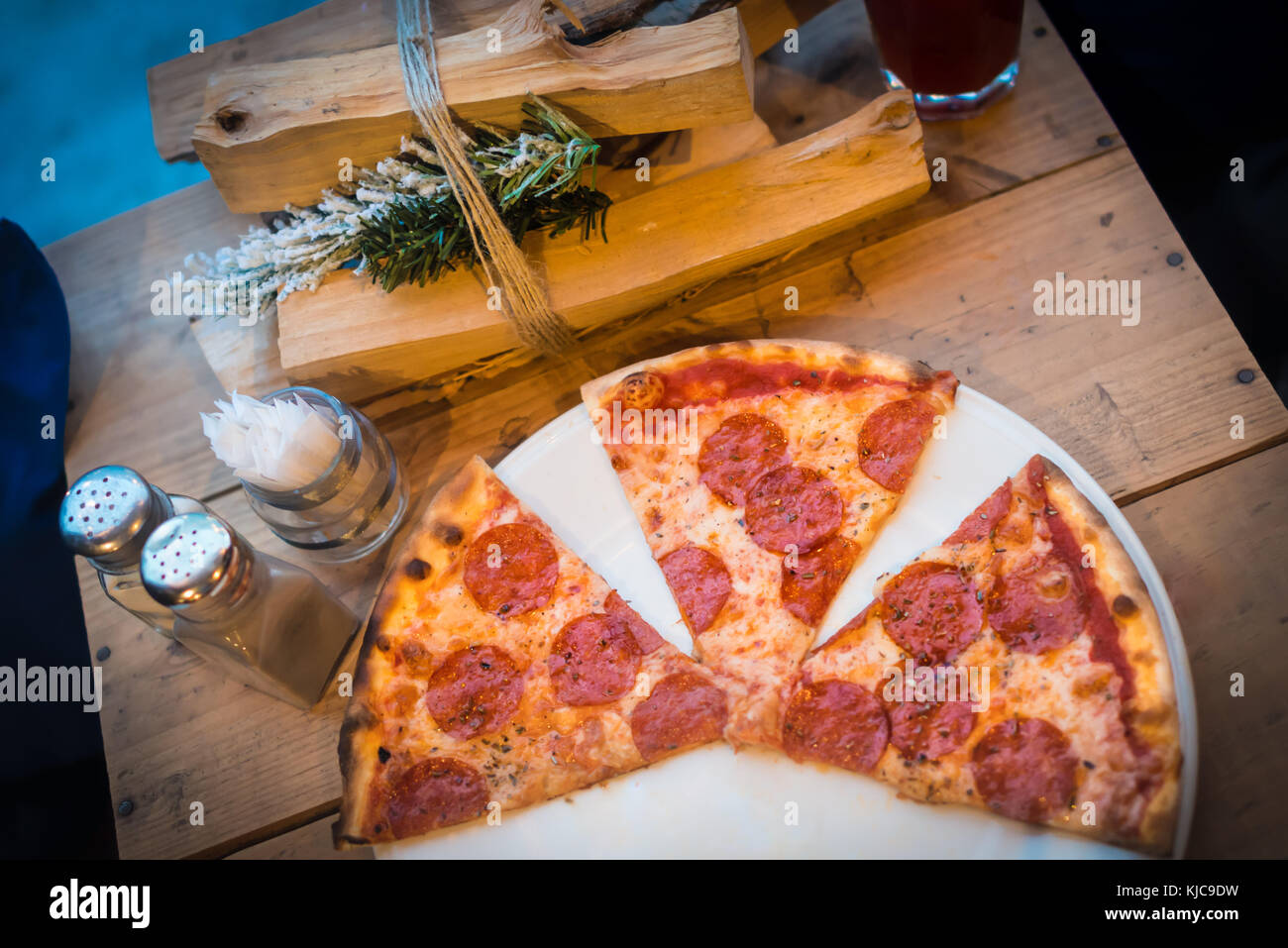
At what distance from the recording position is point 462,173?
81.9 inches

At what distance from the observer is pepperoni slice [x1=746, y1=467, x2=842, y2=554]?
220cm

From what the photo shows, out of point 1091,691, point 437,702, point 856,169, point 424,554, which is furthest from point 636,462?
point 1091,691

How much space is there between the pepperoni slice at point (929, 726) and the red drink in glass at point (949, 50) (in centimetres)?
150

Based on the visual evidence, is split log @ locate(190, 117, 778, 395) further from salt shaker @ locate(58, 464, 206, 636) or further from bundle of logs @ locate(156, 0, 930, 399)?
salt shaker @ locate(58, 464, 206, 636)

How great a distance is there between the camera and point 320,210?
2305 millimetres

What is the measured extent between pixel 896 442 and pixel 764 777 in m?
0.77

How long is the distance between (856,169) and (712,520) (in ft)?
2.90

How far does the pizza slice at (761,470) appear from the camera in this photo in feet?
7.15

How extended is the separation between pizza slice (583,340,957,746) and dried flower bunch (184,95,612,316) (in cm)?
41

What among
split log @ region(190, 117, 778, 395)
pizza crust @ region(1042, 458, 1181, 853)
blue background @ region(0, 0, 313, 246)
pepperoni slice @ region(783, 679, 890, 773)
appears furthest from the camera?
blue background @ region(0, 0, 313, 246)

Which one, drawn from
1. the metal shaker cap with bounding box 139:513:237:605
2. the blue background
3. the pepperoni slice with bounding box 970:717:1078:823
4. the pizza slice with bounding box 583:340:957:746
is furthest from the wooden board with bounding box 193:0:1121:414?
the blue background

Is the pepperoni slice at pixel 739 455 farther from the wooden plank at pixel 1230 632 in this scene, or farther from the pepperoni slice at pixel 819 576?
the wooden plank at pixel 1230 632

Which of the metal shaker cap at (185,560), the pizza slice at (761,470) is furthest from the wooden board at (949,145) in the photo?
the metal shaker cap at (185,560)
